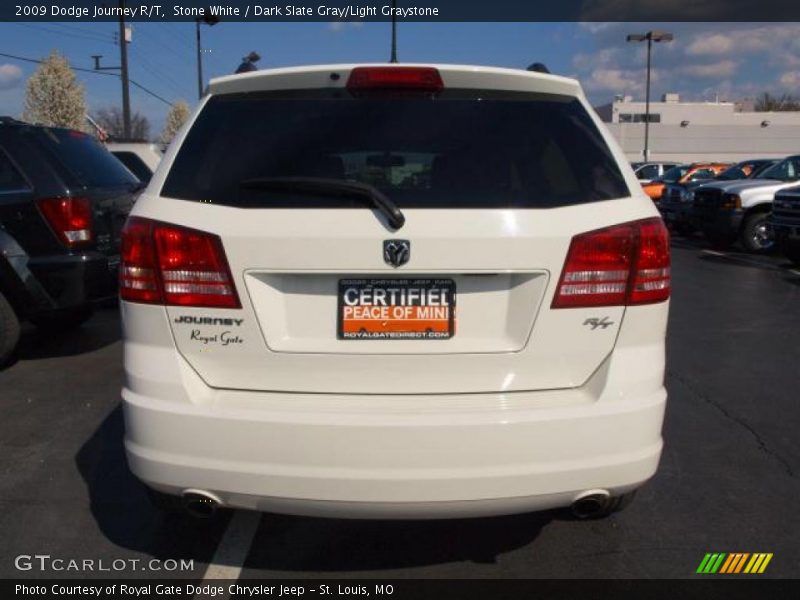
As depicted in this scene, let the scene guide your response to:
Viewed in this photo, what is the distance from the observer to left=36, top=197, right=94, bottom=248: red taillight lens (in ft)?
19.2

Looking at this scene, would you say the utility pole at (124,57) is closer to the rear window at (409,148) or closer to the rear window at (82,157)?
the rear window at (82,157)

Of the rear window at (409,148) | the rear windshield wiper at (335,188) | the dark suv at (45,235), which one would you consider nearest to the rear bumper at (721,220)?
the dark suv at (45,235)

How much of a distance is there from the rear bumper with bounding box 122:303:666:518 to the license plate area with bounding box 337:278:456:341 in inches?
8.4

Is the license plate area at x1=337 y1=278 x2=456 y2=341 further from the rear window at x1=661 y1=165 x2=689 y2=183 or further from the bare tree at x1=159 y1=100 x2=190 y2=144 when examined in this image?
the bare tree at x1=159 y1=100 x2=190 y2=144

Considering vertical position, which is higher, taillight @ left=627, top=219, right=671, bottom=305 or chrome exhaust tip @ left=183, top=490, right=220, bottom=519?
taillight @ left=627, top=219, right=671, bottom=305

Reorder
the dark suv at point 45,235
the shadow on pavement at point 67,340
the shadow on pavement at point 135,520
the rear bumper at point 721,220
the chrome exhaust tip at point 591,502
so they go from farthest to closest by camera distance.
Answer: the rear bumper at point 721,220, the shadow on pavement at point 67,340, the dark suv at point 45,235, the shadow on pavement at point 135,520, the chrome exhaust tip at point 591,502

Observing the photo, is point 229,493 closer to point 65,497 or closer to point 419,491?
point 419,491

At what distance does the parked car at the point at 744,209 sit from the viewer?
48.3 feet

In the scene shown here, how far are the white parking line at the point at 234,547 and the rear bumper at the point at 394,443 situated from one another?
1.85 feet

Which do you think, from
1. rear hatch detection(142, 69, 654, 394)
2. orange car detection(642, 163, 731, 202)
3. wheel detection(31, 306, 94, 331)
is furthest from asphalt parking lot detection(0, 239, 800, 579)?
orange car detection(642, 163, 731, 202)

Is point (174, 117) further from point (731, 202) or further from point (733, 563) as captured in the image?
point (733, 563)

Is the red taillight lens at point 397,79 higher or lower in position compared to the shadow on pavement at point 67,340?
higher

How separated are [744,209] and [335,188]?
45.5ft
